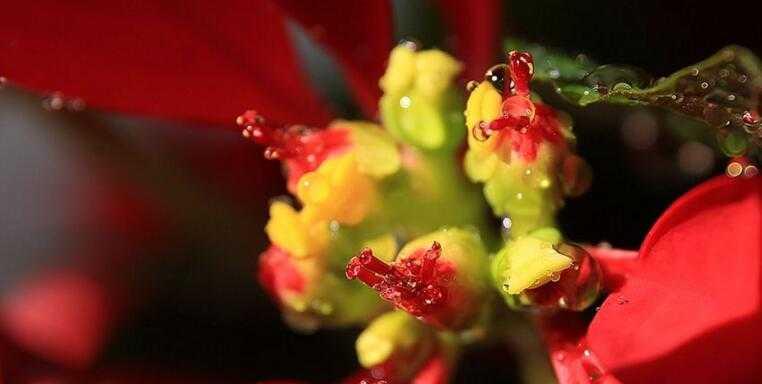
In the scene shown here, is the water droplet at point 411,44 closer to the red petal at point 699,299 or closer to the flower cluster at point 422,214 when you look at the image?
the flower cluster at point 422,214

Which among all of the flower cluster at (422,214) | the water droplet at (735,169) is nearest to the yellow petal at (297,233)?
the flower cluster at (422,214)

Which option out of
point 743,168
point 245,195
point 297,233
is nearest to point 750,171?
point 743,168

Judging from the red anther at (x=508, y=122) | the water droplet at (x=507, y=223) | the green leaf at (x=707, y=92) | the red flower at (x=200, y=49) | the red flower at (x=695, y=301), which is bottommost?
the red flower at (x=695, y=301)

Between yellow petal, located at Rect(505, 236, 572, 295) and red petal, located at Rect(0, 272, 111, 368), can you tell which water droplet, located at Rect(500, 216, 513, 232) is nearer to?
yellow petal, located at Rect(505, 236, 572, 295)

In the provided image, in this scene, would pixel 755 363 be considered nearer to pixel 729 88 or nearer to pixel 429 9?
pixel 729 88

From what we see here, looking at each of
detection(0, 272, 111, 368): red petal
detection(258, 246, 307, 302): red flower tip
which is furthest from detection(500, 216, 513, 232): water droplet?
detection(0, 272, 111, 368): red petal

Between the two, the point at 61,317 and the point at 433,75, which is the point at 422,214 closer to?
the point at 433,75

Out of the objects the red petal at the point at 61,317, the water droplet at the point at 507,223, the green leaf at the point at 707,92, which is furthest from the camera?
the red petal at the point at 61,317
